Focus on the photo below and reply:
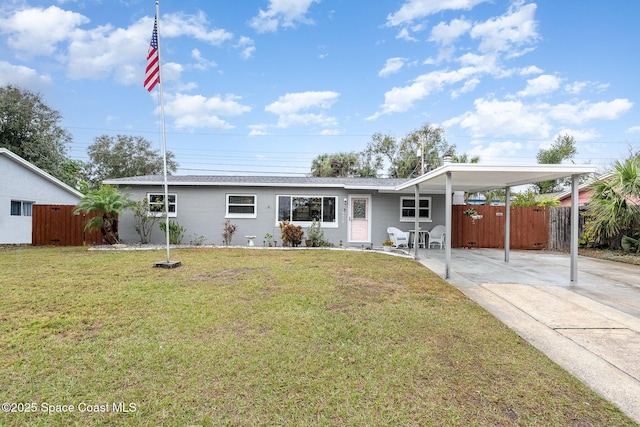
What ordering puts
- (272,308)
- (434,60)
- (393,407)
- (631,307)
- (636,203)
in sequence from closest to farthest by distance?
1. (393,407)
2. (272,308)
3. (631,307)
4. (636,203)
5. (434,60)

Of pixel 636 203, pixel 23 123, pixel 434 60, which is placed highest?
pixel 434 60

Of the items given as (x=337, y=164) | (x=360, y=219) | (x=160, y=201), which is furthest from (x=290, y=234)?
(x=337, y=164)

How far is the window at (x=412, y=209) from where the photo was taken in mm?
13258

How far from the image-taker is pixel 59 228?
13.2 meters

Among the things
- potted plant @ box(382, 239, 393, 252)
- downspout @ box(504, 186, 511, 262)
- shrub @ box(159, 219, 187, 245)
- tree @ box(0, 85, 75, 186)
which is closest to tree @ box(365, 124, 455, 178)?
potted plant @ box(382, 239, 393, 252)

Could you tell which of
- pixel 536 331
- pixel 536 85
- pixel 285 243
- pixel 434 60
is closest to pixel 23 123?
pixel 285 243

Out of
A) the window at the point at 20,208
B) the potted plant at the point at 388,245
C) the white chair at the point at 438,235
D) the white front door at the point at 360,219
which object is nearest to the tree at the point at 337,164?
the white front door at the point at 360,219

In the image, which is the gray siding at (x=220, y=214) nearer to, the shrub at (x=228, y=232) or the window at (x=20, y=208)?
the shrub at (x=228, y=232)

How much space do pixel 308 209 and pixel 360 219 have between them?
223 centimetres

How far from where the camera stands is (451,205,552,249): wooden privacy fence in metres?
13.2

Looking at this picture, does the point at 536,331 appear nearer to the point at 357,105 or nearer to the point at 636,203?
the point at 636,203

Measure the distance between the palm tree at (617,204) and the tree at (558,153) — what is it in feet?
58.7

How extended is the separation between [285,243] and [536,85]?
575 inches

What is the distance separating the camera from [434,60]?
15344 mm
